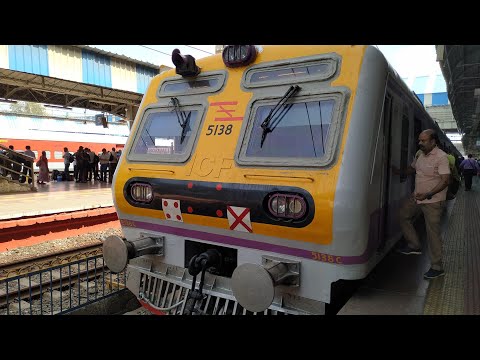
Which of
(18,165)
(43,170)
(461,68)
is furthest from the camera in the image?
(43,170)

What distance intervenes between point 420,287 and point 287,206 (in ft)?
5.60

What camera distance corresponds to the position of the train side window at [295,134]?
2984 millimetres

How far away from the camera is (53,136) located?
85.3ft

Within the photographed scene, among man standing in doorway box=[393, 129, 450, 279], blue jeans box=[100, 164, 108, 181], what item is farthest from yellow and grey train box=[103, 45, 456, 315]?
blue jeans box=[100, 164, 108, 181]

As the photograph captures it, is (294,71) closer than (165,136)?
Yes

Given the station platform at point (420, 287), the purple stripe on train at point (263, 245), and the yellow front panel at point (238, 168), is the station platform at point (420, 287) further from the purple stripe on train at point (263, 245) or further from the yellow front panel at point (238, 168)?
the yellow front panel at point (238, 168)

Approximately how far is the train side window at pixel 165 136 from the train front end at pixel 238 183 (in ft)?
0.04

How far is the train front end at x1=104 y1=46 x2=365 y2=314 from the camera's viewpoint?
2.88 metres

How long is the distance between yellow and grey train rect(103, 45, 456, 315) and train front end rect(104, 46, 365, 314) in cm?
1

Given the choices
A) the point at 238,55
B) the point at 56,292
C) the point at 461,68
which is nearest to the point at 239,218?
the point at 238,55

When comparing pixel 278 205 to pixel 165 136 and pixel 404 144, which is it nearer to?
pixel 165 136

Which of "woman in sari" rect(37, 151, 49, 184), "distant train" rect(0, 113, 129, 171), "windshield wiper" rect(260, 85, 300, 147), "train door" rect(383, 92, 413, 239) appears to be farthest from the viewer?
"distant train" rect(0, 113, 129, 171)

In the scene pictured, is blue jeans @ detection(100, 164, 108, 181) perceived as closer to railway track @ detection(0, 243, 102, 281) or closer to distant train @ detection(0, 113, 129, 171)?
distant train @ detection(0, 113, 129, 171)

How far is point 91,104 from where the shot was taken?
64.7ft
